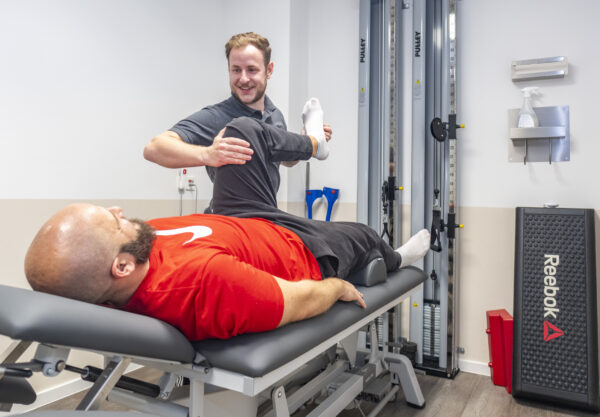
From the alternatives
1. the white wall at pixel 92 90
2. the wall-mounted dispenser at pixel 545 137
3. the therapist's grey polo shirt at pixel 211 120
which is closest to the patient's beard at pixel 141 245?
the therapist's grey polo shirt at pixel 211 120

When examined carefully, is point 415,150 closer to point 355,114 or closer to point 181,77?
point 355,114

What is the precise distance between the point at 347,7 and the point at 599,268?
7.18ft

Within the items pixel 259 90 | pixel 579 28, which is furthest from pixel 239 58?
pixel 579 28

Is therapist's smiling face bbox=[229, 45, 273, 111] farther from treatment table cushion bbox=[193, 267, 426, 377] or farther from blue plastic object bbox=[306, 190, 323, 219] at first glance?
blue plastic object bbox=[306, 190, 323, 219]

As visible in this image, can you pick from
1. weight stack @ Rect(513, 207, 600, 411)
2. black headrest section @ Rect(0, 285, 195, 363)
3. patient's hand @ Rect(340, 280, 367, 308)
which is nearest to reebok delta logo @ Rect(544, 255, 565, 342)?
weight stack @ Rect(513, 207, 600, 411)

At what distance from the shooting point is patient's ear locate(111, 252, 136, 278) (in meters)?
0.99

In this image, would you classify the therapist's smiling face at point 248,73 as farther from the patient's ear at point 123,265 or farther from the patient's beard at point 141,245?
the patient's ear at point 123,265

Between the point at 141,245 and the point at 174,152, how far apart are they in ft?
2.03

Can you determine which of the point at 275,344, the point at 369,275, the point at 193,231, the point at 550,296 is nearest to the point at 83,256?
the point at 193,231

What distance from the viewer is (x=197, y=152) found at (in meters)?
1.53

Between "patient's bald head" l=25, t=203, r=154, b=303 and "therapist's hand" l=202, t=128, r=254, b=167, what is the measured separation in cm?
49

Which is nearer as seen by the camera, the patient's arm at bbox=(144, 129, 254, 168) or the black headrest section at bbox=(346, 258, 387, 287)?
the patient's arm at bbox=(144, 129, 254, 168)

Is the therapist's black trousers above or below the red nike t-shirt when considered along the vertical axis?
above

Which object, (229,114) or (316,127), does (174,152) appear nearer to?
(229,114)
